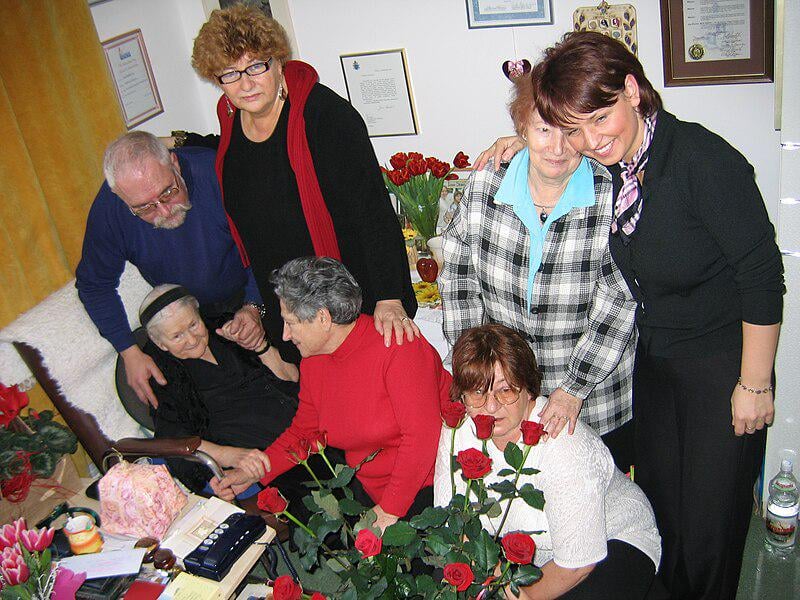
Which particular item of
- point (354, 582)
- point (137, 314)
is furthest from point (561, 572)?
point (137, 314)

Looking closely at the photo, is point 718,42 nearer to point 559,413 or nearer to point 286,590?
point 559,413

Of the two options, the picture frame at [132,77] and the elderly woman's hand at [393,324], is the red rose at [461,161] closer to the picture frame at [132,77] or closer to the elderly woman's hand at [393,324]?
the elderly woman's hand at [393,324]

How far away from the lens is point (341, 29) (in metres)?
3.10

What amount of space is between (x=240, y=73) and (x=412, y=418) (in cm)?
104

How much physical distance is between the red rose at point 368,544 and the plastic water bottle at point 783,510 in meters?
1.84

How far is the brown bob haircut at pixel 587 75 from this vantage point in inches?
57.8

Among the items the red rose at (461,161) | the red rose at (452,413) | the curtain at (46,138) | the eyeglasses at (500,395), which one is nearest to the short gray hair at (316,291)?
the eyeglasses at (500,395)

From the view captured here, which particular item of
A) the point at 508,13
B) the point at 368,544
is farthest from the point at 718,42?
the point at 368,544

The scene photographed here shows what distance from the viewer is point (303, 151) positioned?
80.4 inches

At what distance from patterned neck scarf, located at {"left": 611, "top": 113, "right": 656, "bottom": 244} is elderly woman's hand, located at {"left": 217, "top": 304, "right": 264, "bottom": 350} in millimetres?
1274

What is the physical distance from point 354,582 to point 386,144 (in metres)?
2.38

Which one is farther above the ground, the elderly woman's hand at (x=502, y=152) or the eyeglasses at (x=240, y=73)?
the eyeglasses at (x=240, y=73)

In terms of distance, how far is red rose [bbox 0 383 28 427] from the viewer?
6.37ft

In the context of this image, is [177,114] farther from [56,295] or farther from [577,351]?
[577,351]
